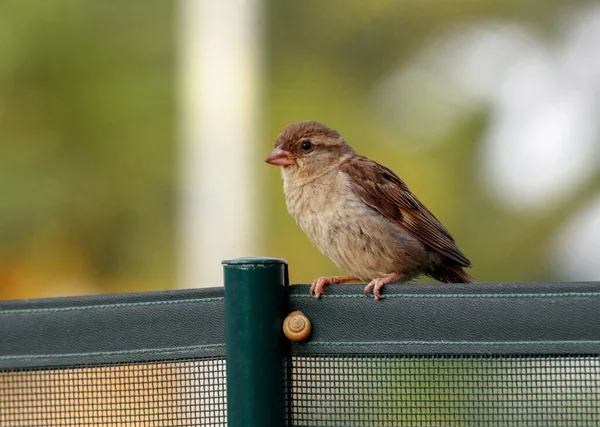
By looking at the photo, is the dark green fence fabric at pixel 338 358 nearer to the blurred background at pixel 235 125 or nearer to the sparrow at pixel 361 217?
the sparrow at pixel 361 217

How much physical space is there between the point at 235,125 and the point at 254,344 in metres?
10.1

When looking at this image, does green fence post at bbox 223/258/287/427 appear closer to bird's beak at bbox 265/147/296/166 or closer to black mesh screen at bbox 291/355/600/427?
black mesh screen at bbox 291/355/600/427

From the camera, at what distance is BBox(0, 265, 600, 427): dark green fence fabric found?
9.10 ft

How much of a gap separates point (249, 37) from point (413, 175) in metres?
2.93

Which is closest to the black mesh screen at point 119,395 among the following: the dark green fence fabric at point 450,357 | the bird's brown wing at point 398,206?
the dark green fence fabric at point 450,357

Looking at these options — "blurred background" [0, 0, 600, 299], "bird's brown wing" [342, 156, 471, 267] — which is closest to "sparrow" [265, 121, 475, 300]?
"bird's brown wing" [342, 156, 471, 267]

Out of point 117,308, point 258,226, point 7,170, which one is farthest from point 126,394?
point 7,170

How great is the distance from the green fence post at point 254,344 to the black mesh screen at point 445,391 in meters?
0.12

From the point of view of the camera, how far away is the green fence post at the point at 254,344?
2.80 metres

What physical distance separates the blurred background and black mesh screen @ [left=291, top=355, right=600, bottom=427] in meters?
8.71

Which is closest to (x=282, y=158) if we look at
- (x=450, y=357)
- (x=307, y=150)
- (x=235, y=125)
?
(x=307, y=150)

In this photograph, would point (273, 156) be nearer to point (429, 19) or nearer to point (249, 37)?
Answer: point (249, 37)

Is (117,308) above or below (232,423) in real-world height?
above

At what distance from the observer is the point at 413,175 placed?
12594mm
